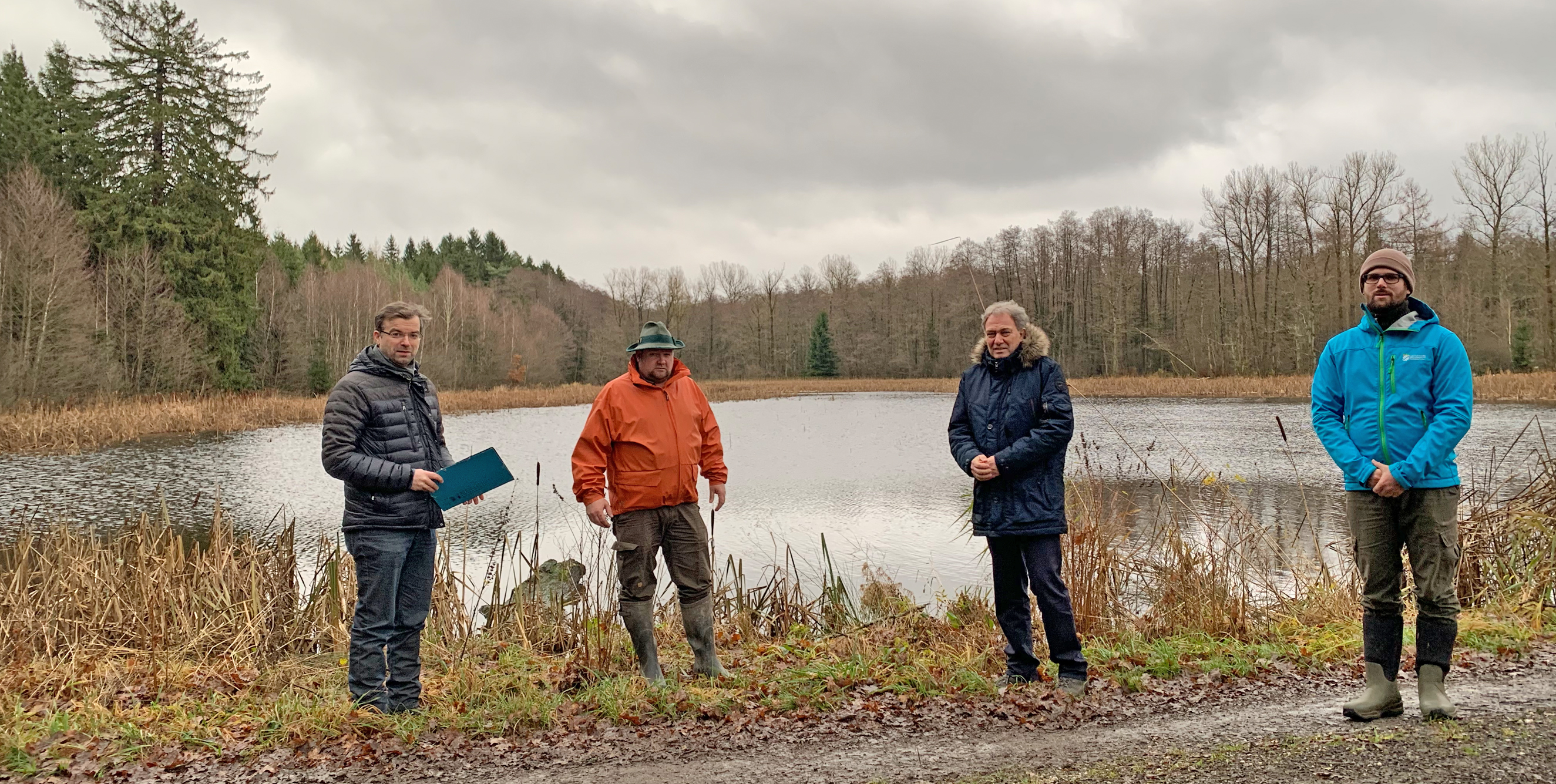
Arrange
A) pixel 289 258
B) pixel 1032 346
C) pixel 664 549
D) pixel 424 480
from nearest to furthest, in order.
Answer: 1. pixel 424 480
2. pixel 1032 346
3. pixel 664 549
4. pixel 289 258

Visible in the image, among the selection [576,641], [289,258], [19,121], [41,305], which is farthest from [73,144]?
[576,641]

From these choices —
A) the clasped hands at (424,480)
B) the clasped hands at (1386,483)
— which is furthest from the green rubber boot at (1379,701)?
the clasped hands at (424,480)

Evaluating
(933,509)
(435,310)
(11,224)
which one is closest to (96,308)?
(11,224)

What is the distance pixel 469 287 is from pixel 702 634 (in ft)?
214

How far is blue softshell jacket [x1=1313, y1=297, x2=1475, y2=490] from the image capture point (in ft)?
10.3

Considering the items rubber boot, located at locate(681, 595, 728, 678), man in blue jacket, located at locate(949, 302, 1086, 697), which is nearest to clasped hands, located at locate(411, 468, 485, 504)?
rubber boot, located at locate(681, 595, 728, 678)

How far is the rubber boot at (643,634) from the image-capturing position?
13.8 ft

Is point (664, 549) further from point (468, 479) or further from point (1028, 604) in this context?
point (1028, 604)

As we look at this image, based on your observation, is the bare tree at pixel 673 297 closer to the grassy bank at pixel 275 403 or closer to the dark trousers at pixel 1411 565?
the grassy bank at pixel 275 403

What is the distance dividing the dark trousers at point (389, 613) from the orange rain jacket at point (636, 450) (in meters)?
0.76

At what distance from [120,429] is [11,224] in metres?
7.95

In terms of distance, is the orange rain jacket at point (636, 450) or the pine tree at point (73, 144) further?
the pine tree at point (73, 144)

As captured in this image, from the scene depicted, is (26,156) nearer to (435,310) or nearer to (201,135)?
(201,135)

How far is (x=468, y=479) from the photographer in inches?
151
